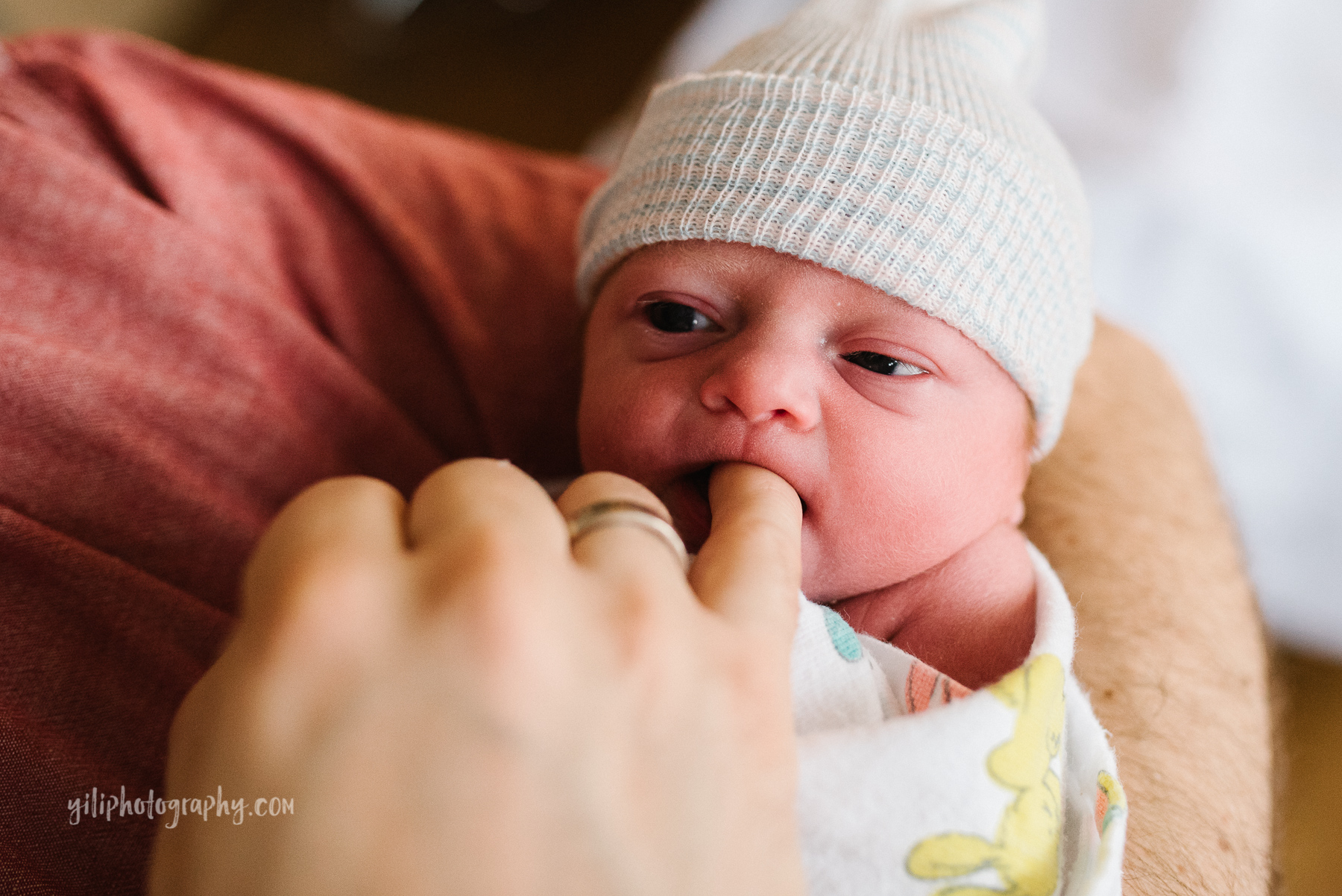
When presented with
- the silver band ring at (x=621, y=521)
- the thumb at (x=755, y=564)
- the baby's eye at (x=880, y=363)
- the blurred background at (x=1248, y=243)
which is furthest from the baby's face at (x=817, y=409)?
the blurred background at (x=1248, y=243)

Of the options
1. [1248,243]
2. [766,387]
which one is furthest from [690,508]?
[1248,243]

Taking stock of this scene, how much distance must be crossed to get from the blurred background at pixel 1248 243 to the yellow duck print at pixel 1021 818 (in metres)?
1.20

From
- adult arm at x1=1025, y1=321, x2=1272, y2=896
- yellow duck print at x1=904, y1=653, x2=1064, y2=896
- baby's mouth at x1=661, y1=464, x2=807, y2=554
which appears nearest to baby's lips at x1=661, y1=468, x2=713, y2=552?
baby's mouth at x1=661, y1=464, x2=807, y2=554

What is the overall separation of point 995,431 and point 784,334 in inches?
9.9

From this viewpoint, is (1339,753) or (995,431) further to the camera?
(1339,753)

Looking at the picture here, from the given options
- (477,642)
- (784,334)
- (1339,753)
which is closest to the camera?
(477,642)

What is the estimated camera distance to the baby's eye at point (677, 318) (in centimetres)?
91

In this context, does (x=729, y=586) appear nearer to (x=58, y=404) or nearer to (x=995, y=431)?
(x=995, y=431)

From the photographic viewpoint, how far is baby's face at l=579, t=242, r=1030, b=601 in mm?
810

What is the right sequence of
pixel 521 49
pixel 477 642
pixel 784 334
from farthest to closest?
pixel 521 49, pixel 784 334, pixel 477 642

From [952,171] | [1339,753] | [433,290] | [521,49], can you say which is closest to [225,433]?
[433,290]

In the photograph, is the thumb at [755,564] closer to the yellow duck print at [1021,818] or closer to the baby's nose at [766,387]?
the baby's nose at [766,387]

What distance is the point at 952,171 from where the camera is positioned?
2.89ft

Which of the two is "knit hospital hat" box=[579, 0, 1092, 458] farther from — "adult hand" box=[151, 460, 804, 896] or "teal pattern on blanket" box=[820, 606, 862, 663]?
"adult hand" box=[151, 460, 804, 896]
